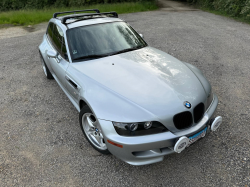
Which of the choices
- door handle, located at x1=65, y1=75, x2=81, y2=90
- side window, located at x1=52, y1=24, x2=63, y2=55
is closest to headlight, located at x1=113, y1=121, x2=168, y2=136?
door handle, located at x1=65, y1=75, x2=81, y2=90

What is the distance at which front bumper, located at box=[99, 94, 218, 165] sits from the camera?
2158 millimetres

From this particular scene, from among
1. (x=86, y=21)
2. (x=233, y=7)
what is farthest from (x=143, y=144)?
(x=233, y=7)

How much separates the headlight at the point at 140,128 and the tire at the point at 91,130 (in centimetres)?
54

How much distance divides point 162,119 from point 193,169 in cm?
92

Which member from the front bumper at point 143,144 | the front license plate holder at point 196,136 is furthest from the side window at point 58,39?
the front license plate holder at point 196,136

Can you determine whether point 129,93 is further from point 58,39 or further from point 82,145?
point 58,39

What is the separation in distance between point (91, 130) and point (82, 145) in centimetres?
35

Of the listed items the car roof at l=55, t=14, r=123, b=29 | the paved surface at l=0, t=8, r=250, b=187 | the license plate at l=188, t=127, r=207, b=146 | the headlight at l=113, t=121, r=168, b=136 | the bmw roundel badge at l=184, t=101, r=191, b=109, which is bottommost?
the paved surface at l=0, t=8, r=250, b=187

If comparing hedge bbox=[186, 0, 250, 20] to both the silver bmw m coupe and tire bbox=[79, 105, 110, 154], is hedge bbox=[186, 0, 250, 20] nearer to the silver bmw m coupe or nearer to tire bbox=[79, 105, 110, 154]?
the silver bmw m coupe

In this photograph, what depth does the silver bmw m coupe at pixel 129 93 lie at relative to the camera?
7.27ft

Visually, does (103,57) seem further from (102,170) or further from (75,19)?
(102,170)

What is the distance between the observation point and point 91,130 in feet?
9.42

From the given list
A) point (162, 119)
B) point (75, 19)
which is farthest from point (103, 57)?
point (162, 119)

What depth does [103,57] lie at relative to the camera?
3.24 meters
